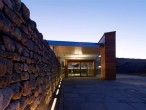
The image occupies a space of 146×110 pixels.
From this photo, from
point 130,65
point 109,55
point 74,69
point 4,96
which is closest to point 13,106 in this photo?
point 4,96

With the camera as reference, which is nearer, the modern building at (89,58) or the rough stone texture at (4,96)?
the rough stone texture at (4,96)

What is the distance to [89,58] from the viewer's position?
30.3 meters

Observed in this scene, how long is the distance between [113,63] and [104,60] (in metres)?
0.95

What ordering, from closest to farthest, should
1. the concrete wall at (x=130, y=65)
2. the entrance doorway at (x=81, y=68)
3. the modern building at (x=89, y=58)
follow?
the modern building at (x=89, y=58), the entrance doorway at (x=81, y=68), the concrete wall at (x=130, y=65)

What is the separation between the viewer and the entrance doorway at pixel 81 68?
3039 centimetres

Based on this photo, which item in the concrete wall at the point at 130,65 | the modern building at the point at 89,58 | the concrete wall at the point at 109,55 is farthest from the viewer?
the concrete wall at the point at 130,65

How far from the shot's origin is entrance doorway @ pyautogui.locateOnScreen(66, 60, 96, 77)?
30.4 metres

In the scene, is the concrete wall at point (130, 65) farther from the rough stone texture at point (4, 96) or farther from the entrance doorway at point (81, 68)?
the rough stone texture at point (4, 96)

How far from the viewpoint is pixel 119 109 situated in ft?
23.6

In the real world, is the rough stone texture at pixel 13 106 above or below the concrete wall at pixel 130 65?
below

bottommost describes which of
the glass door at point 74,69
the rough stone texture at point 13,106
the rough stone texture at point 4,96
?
the rough stone texture at point 13,106

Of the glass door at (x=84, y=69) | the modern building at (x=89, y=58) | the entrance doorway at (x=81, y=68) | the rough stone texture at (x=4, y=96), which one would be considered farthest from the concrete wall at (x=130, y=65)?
the rough stone texture at (x=4, y=96)

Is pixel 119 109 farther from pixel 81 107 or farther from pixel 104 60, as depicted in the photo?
pixel 104 60

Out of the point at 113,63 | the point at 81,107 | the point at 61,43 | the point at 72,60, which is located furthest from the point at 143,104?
the point at 72,60
